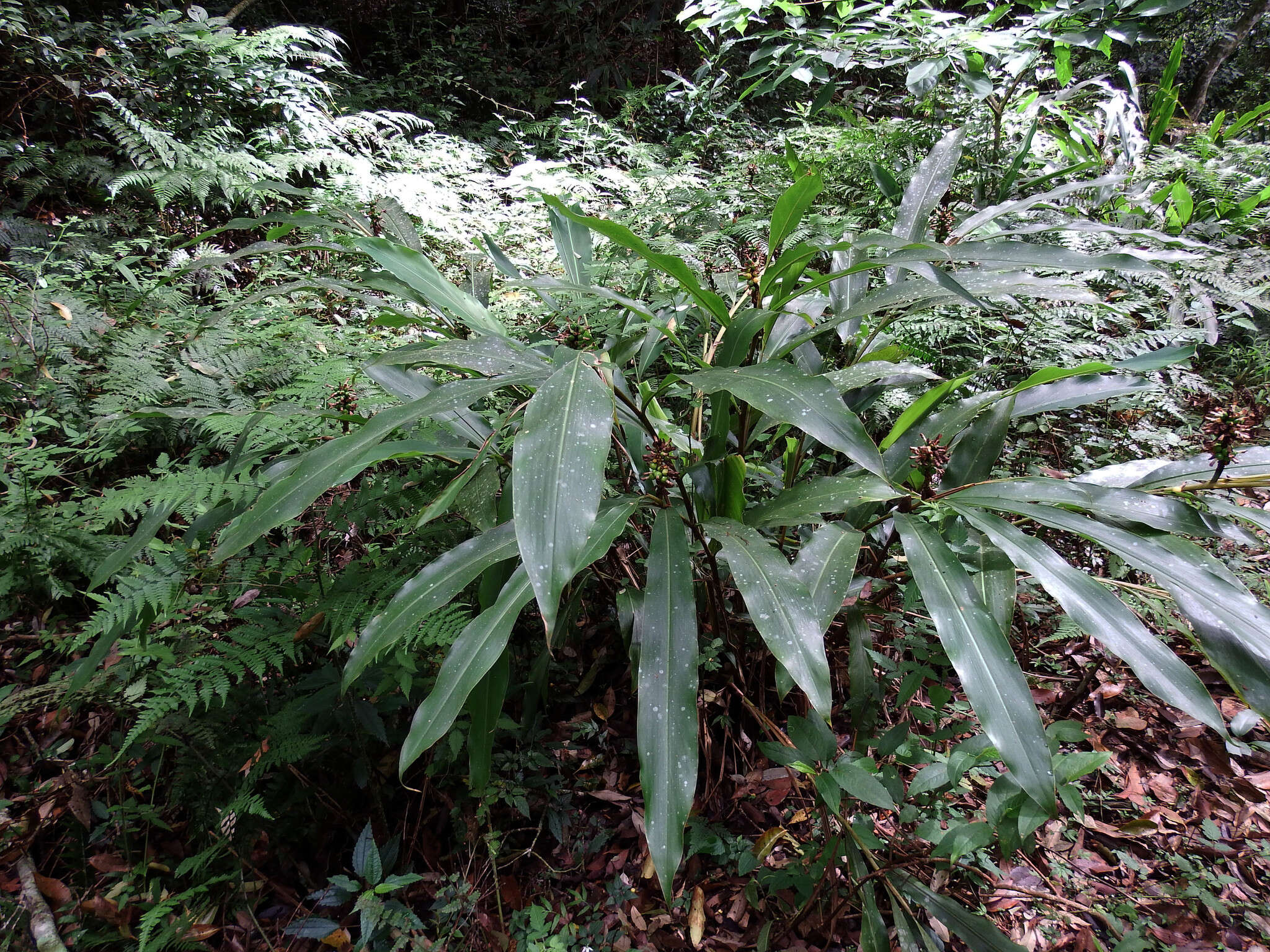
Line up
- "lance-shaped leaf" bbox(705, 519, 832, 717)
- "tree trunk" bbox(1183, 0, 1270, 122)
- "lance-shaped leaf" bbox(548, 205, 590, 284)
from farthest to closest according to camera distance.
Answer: "tree trunk" bbox(1183, 0, 1270, 122), "lance-shaped leaf" bbox(548, 205, 590, 284), "lance-shaped leaf" bbox(705, 519, 832, 717)

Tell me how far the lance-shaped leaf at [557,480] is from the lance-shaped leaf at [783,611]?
274 millimetres

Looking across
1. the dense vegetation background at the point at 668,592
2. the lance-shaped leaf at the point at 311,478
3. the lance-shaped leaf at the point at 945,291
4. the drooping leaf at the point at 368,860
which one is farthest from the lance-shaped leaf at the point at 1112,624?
the drooping leaf at the point at 368,860

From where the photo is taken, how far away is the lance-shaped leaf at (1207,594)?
0.80m

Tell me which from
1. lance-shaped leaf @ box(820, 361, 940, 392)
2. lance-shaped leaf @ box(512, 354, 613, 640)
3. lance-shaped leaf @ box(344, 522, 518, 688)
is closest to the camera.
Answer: lance-shaped leaf @ box(512, 354, 613, 640)

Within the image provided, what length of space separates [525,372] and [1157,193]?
301 cm

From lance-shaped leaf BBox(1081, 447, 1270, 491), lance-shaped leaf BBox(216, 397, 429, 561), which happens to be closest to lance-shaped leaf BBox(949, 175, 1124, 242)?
lance-shaped leaf BBox(1081, 447, 1270, 491)

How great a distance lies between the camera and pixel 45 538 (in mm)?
1420

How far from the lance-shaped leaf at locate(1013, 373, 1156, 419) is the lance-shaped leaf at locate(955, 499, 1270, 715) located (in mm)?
315

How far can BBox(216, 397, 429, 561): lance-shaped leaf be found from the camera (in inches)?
32.0

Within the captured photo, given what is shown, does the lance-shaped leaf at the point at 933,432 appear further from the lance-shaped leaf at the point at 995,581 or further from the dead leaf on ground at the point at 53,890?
the dead leaf on ground at the point at 53,890

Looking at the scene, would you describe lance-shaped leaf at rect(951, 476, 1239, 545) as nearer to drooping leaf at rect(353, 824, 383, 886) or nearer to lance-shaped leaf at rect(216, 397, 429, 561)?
lance-shaped leaf at rect(216, 397, 429, 561)

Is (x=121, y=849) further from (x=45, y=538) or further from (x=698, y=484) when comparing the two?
(x=698, y=484)

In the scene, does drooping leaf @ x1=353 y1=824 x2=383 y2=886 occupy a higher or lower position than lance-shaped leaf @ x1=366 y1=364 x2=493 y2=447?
lower

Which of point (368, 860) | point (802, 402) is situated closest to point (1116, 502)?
point (802, 402)
